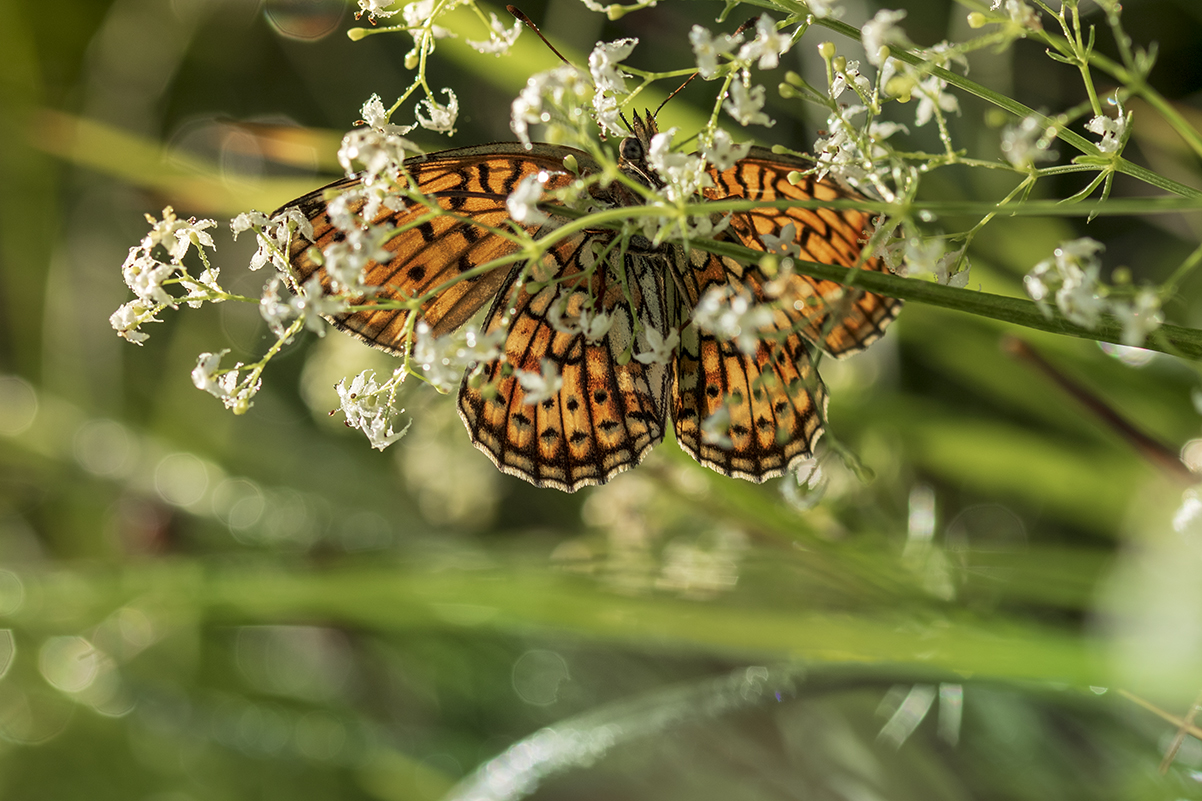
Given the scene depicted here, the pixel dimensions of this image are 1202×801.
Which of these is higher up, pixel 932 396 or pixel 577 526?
pixel 932 396

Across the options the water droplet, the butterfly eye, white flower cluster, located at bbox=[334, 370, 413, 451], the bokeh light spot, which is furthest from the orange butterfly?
the bokeh light spot

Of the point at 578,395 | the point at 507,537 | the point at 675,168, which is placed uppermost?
the point at 675,168

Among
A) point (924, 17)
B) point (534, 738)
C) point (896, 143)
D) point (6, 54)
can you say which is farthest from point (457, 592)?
point (6, 54)

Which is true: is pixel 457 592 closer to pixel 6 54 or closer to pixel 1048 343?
pixel 1048 343

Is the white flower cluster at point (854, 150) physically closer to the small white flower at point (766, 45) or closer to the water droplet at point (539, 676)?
the small white flower at point (766, 45)

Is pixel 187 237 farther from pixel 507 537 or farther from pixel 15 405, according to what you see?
pixel 15 405

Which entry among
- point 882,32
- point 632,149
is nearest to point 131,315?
point 632,149

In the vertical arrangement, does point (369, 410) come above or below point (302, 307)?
below
